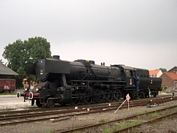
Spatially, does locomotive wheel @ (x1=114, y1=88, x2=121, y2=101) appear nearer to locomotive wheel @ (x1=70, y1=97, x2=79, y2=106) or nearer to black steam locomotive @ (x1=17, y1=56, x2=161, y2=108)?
black steam locomotive @ (x1=17, y1=56, x2=161, y2=108)

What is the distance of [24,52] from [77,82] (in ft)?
146

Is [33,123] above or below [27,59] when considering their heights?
below

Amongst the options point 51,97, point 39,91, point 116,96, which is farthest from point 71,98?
point 116,96

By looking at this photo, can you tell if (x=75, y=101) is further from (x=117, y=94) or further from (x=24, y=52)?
(x=24, y=52)

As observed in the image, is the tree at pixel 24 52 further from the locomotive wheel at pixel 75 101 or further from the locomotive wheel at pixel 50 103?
the locomotive wheel at pixel 50 103

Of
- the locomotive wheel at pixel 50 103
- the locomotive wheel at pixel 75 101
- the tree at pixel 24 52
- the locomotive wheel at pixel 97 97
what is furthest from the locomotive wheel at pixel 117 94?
the tree at pixel 24 52

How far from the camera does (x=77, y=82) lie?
19.7 meters

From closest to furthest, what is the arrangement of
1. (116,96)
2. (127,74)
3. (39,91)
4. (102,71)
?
(39,91) < (102,71) < (116,96) < (127,74)

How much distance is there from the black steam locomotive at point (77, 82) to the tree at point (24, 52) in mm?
36492

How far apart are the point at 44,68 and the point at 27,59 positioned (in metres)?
44.4

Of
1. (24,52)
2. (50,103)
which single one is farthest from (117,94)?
(24,52)

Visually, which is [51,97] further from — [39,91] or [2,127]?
[2,127]

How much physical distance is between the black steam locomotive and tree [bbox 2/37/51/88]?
3649cm

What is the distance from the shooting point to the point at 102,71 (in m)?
22.9
